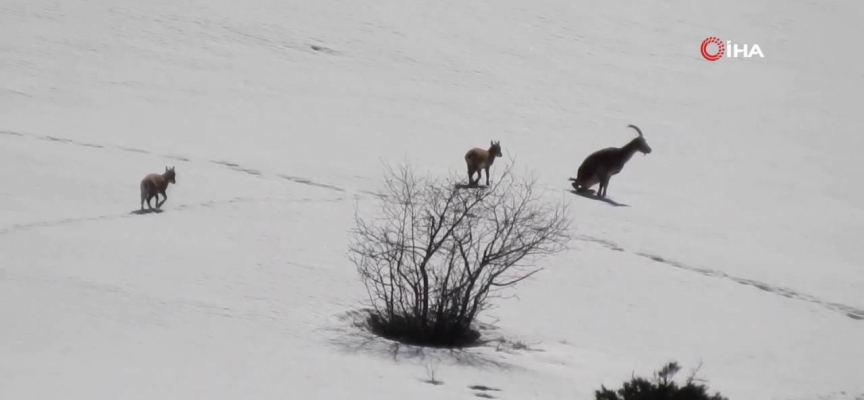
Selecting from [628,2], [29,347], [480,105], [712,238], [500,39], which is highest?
[628,2]

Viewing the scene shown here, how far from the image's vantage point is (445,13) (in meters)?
33.6

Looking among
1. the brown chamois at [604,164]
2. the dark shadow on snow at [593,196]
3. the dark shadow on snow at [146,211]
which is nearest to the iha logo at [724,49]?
the dark shadow on snow at [593,196]

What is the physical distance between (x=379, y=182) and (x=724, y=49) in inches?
829

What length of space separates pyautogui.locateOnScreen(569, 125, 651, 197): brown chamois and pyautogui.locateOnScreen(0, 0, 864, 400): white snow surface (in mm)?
577

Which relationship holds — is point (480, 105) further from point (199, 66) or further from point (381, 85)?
point (199, 66)

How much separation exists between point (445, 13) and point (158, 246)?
→ 883 inches

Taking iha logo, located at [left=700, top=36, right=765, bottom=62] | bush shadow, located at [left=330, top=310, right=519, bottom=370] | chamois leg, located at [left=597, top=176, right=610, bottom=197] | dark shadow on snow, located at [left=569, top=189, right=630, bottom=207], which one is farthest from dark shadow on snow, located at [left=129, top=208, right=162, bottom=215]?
iha logo, located at [left=700, top=36, right=765, bottom=62]

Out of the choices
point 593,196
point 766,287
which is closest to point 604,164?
point 593,196

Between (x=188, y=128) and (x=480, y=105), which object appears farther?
(x=480, y=105)

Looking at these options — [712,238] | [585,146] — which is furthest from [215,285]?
[585,146]

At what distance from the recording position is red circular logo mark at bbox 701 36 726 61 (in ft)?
115

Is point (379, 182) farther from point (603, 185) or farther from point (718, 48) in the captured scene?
point (718, 48)

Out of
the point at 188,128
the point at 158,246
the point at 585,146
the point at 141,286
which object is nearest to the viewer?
the point at 141,286

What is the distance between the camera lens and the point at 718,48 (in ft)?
119
